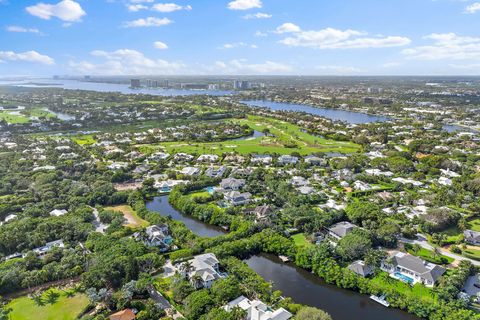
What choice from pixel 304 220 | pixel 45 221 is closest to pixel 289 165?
pixel 304 220

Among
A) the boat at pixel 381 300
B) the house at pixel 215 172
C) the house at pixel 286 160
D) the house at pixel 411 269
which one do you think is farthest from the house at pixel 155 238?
the house at pixel 286 160

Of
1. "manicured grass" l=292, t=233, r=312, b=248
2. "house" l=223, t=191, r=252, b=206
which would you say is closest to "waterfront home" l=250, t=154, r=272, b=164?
Answer: "house" l=223, t=191, r=252, b=206

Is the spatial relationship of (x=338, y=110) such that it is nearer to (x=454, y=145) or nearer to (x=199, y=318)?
(x=454, y=145)

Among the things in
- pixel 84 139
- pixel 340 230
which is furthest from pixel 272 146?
pixel 84 139

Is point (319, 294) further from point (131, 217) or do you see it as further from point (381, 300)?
point (131, 217)

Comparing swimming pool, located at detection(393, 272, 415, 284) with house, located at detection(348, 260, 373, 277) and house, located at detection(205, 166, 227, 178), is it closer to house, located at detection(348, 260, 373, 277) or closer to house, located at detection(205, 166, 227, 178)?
house, located at detection(348, 260, 373, 277)
